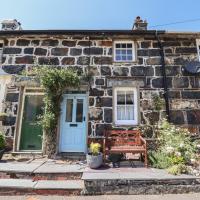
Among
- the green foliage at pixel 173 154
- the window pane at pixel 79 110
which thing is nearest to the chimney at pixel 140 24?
the window pane at pixel 79 110

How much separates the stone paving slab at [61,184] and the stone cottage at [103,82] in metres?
2.80

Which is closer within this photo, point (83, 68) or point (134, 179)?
point (134, 179)

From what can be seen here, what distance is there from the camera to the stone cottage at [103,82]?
8453 mm

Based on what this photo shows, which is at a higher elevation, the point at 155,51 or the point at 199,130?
the point at 155,51

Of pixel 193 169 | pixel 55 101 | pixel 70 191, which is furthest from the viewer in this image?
pixel 55 101

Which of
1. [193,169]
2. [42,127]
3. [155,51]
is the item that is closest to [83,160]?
[42,127]

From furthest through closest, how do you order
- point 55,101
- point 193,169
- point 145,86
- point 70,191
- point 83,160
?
point 145,86
point 55,101
point 83,160
point 193,169
point 70,191

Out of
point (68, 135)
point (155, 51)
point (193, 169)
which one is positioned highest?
point (155, 51)

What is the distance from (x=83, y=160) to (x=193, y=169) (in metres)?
3.57

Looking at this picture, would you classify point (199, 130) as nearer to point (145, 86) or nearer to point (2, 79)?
point (145, 86)

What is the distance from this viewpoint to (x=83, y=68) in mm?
8938

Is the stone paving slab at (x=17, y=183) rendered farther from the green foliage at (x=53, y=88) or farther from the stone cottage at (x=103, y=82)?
the stone cottage at (x=103, y=82)

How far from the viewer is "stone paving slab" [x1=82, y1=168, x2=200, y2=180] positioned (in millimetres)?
5309

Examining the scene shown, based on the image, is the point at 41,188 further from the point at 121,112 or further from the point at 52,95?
the point at 121,112
